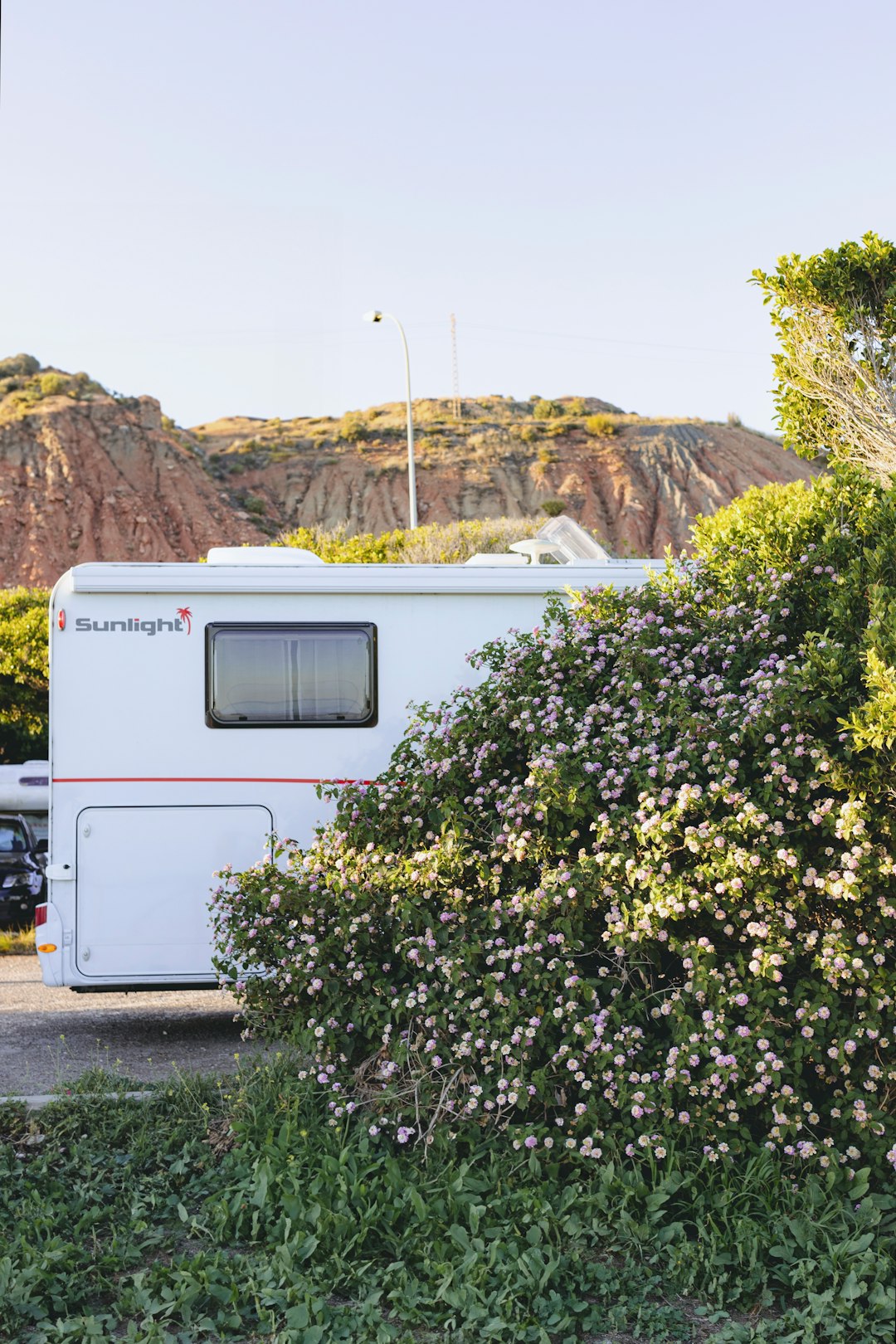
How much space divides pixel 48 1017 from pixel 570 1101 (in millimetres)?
5203

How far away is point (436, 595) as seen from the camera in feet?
26.3

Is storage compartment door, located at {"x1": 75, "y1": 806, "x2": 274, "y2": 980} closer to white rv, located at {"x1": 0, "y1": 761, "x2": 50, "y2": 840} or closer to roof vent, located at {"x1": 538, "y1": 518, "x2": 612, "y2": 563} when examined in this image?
roof vent, located at {"x1": 538, "y1": 518, "x2": 612, "y2": 563}

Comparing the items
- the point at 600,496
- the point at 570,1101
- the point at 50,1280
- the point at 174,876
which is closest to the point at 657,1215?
the point at 570,1101

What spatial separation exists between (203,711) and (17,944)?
6.10 meters

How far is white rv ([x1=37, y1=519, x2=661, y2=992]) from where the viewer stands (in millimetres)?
7590

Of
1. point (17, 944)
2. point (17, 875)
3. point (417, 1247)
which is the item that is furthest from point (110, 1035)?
point (17, 875)

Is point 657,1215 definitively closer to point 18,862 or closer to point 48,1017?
point 48,1017

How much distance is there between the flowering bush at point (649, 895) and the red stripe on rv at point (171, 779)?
6.01 ft

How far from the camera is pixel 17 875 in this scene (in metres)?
12.8

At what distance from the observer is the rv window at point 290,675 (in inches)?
306

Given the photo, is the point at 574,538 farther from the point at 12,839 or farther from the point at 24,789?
the point at 24,789

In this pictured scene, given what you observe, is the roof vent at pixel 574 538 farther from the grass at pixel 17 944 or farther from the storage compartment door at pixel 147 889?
the grass at pixel 17 944

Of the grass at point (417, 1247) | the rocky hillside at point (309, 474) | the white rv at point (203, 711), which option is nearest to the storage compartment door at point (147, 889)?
the white rv at point (203, 711)

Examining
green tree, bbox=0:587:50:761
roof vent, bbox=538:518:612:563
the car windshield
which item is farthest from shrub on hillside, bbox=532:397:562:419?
the car windshield
